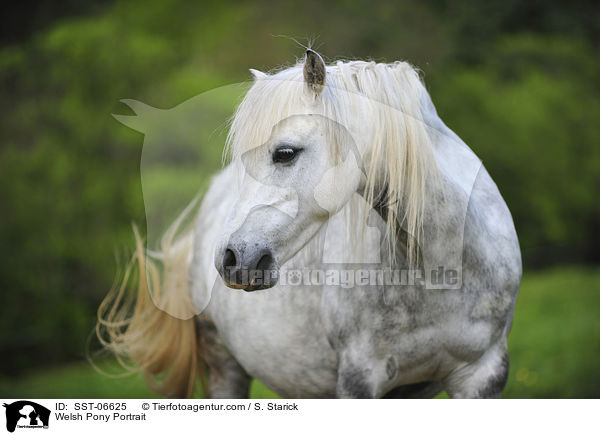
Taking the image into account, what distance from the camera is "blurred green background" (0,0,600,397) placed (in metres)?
6.23

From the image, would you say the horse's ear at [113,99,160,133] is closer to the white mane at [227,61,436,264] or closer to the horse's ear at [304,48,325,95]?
the white mane at [227,61,436,264]

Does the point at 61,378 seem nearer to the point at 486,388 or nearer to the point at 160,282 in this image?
the point at 160,282

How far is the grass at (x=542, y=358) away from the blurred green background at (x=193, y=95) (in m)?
0.04

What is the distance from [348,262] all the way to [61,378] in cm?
508

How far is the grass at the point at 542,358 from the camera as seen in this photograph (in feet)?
13.0

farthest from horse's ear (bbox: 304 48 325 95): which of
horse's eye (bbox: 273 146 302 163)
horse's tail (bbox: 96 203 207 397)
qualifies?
horse's tail (bbox: 96 203 207 397)

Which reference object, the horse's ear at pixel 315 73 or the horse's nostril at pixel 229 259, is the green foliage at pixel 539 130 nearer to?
the horse's ear at pixel 315 73

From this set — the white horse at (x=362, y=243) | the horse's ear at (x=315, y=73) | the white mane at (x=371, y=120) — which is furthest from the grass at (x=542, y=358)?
the horse's ear at (x=315, y=73)

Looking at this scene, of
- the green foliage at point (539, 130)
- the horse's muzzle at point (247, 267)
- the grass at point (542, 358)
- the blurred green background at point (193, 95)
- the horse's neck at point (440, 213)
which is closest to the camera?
the horse's muzzle at point (247, 267)

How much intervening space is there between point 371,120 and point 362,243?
1.49 feet

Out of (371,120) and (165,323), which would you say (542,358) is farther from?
(371,120)
